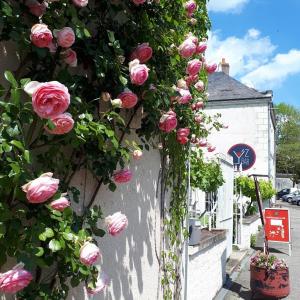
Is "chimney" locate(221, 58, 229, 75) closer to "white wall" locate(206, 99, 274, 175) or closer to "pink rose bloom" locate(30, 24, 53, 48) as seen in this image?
"white wall" locate(206, 99, 274, 175)

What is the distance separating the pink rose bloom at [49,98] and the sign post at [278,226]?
27.3ft

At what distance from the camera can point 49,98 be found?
1699mm

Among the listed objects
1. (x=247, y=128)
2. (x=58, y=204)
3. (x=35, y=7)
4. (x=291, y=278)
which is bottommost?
(x=291, y=278)

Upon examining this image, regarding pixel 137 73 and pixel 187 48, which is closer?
pixel 137 73

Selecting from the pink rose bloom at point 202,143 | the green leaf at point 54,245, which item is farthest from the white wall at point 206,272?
the green leaf at point 54,245

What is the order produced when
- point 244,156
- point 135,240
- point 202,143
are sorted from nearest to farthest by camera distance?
point 135,240 < point 202,143 < point 244,156

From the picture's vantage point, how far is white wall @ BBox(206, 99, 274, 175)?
23.9 m

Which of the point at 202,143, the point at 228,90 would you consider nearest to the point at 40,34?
the point at 202,143

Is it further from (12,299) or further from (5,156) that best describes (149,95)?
(12,299)

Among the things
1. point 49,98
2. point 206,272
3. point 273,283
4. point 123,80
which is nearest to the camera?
point 49,98

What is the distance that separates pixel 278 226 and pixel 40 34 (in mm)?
8422

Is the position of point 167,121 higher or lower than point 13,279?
higher

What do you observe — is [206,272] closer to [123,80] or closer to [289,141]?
[123,80]

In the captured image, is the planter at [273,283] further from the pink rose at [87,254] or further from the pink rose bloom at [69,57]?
the pink rose bloom at [69,57]
